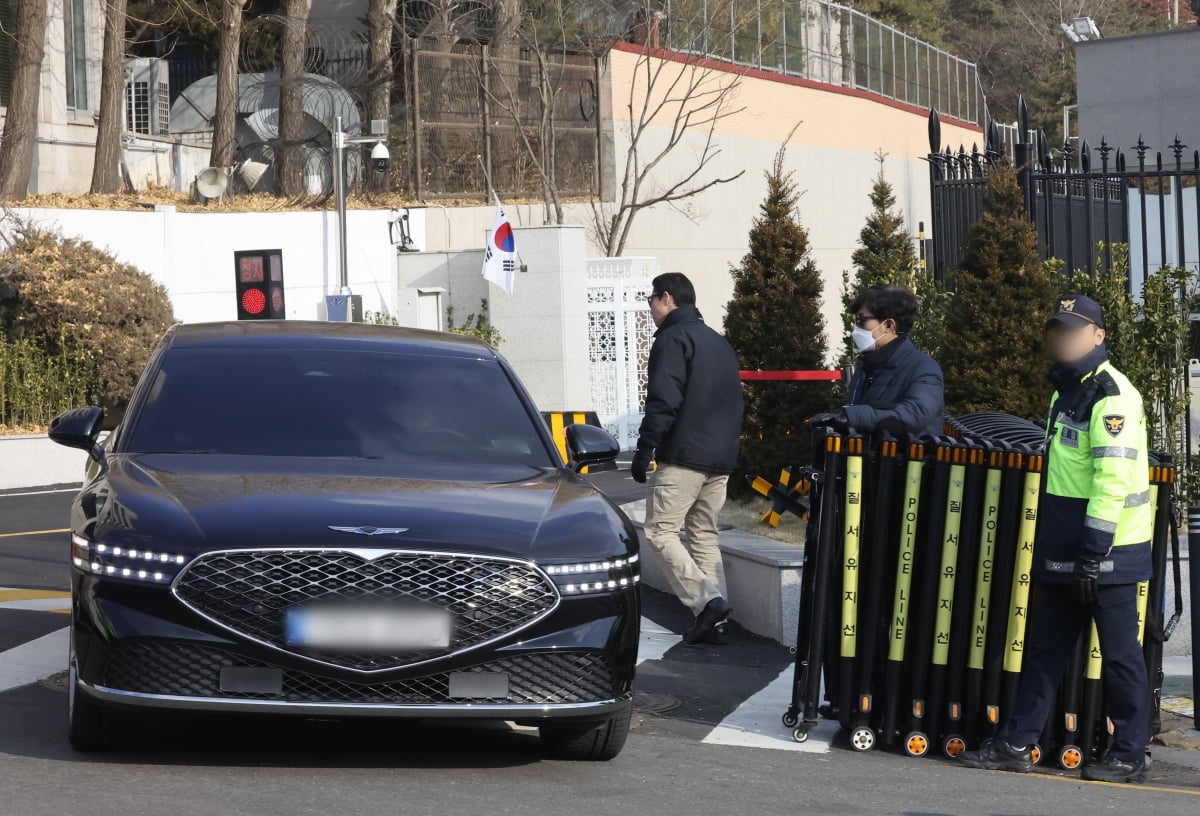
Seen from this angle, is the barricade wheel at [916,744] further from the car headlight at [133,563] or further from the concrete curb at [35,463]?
the concrete curb at [35,463]

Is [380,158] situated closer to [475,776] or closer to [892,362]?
[892,362]

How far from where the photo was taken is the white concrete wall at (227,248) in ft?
85.5

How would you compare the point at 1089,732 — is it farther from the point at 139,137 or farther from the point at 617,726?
the point at 139,137

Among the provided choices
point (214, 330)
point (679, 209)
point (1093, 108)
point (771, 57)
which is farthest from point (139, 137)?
point (214, 330)

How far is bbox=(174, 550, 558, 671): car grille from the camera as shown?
222 inches

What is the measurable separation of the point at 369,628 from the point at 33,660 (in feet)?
10.4

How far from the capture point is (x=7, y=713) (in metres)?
6.93

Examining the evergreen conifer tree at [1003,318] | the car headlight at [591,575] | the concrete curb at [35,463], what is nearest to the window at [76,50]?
the concrete curb at [35,463]

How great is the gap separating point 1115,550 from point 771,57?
108ft

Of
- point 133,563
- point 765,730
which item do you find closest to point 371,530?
point 133,563

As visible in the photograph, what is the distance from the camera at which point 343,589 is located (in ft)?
18.6

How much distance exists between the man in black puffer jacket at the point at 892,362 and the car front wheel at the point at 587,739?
1.90 meters

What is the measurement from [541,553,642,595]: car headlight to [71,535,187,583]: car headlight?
1.23m

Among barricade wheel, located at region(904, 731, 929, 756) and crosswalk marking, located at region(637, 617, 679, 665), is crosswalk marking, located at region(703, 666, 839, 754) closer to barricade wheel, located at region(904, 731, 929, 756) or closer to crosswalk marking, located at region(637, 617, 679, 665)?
barricade wheel, located at region(904, 731, 929, 756)
